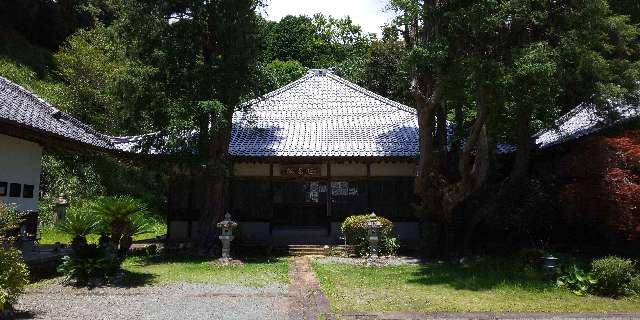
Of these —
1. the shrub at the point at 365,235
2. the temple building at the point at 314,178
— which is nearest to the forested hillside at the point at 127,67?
the temple building at the point at 314,178

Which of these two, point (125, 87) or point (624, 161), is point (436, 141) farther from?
point (125, 87)

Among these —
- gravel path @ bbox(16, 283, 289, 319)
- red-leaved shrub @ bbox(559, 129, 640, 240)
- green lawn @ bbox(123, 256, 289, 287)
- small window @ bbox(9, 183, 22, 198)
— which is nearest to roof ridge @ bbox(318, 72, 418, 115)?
red-leaved shrub @ bbox(559, 129, 640, 240)

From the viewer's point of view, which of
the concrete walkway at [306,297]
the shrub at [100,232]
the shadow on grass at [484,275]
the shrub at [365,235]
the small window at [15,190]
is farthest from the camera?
the shrub at [365,235]

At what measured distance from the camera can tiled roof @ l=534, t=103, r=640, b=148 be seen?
13.2 metres

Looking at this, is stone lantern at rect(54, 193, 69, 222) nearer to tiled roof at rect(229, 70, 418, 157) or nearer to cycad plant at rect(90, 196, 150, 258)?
tiled roof at rect(229, 70, 418, 157)

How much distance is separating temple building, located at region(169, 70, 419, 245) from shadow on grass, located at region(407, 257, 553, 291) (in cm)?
466

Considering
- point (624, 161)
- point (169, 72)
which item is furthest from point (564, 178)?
point (169, 72)

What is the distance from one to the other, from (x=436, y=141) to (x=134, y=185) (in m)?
18.5

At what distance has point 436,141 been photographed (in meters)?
16.5

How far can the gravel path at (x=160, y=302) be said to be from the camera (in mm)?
8508

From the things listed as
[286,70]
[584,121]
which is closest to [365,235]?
[584,121]

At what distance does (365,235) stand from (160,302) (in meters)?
8.65

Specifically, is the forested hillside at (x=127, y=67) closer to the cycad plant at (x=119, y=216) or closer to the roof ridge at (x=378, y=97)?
the roof ridge at (x=378, y=97)

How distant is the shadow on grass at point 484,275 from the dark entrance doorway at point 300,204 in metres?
6.99
